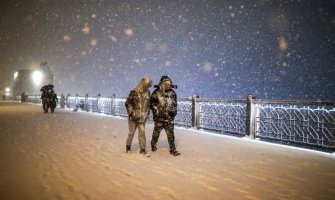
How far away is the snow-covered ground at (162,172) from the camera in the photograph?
461cm

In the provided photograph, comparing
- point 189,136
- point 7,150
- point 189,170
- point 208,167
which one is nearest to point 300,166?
point 208,167

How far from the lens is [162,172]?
230 inches

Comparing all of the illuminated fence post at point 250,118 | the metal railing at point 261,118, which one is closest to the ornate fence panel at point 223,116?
the metal railing at point 261,118

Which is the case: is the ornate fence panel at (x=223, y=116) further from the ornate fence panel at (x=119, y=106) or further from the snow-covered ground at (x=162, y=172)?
the ornate fence panel at (x=119, y=106)

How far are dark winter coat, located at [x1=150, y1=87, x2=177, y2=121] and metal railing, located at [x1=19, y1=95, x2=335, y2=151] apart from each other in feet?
12.0

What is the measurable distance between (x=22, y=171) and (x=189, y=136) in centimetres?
644

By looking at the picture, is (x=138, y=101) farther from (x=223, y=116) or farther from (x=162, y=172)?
(x=223, y=116)

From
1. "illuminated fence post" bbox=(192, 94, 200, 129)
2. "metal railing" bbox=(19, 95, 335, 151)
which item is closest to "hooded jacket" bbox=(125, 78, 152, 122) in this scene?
"metal railing" bbox=(19, 95, 335, 151)

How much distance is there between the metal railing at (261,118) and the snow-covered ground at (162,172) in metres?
0.78

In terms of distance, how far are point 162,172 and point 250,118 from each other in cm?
546

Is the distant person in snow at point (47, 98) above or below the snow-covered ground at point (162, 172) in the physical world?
above

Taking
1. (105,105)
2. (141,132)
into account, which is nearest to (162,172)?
(141,132)

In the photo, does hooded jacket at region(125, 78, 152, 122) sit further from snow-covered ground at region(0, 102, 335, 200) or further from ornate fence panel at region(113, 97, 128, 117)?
ornate fence panel at region(113, 97, 128, 117)

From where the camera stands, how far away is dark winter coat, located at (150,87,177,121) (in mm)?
7504
